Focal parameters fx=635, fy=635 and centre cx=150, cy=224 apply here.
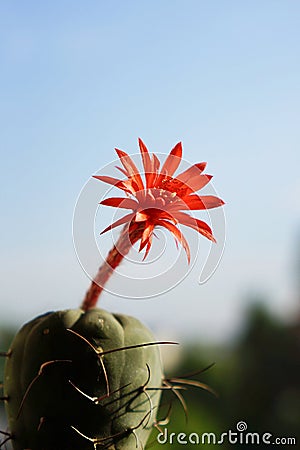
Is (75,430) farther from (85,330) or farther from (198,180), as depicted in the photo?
(198,180)

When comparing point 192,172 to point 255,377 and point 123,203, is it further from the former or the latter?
point 255,377

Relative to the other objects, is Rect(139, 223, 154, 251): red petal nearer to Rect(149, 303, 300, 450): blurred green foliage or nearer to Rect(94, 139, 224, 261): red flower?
Rect(94, 139, 224, 261): red flower

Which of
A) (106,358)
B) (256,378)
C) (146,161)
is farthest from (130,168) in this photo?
(256,378)

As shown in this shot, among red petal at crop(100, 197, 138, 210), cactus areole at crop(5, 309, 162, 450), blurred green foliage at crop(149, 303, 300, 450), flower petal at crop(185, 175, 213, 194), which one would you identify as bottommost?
blurred green foliage at crop(149, 303, 300, 450)

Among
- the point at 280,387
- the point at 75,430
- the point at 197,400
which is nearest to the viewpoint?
the point at 75,430

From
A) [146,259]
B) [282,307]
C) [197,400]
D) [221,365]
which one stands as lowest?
[197,400]

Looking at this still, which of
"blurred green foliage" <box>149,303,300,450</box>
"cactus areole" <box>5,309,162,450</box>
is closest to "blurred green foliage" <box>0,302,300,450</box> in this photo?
"blurred green foliage" <box>149,303,300,450</box>

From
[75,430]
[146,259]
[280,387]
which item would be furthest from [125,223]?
[280,387]
